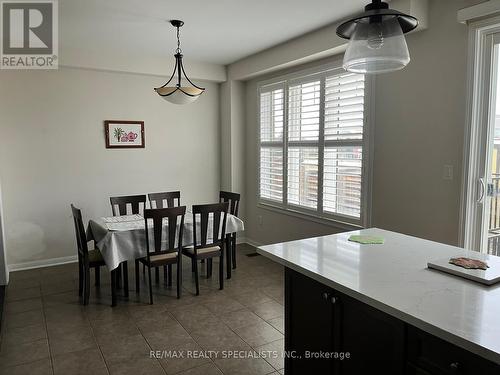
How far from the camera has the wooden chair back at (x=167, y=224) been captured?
133 inches

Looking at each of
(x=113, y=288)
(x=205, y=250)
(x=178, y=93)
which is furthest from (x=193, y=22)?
(x=113, y=288)

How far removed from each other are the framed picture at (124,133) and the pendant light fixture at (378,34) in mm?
3941

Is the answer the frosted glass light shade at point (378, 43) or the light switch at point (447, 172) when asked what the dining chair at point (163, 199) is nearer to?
the light switch at point (447, 172)

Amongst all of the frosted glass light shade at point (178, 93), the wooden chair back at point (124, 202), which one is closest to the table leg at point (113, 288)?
the wooden chair back at point (124, 202)

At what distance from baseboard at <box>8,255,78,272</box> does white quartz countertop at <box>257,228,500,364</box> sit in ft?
12.3

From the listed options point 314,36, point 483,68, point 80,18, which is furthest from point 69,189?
point 483,68

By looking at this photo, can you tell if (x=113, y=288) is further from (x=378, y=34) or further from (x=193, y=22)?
(x=378, y=34)

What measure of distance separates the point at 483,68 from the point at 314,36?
1.73 metres

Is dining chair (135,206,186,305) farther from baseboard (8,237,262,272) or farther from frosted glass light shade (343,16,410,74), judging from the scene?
frosted glass light shade (343,16,410,74)

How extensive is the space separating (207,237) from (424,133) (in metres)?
2.31

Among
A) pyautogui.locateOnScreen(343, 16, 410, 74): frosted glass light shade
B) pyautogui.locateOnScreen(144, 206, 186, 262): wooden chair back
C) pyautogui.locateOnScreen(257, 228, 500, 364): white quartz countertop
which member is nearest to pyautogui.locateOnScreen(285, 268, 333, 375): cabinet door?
pyautogui.locateOnScreen(257, 228, 500, 364): white quartz countertop

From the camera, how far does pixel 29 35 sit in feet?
12.2

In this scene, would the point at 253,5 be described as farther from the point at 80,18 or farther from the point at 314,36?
the point at 80,18

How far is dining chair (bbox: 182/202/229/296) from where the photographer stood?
3.73 meters
